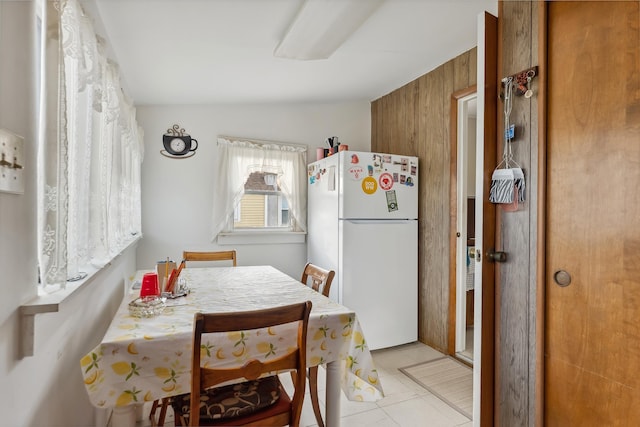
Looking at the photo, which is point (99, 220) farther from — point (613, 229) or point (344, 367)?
point (613, 229)

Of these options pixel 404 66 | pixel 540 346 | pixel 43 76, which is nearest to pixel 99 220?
pixel 43 76

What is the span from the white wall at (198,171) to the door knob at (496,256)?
92.9 inches

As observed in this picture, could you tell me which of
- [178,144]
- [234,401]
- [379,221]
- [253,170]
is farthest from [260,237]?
[234,401]

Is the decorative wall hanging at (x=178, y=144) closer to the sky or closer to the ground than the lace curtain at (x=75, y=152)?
closer to the sky

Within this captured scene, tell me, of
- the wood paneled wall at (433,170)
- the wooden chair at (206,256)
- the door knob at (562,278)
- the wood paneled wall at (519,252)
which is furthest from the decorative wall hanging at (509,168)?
the wooden chair at (206,256)

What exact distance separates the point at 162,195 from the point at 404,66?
→ 8.29 ft

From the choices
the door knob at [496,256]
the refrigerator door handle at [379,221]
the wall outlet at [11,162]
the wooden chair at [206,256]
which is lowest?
the wooden chair at [206,256]

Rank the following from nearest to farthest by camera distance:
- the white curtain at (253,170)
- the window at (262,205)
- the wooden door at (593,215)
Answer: the wooden door at (593,215) → the white curtain at (253,170) → the window at (262,205)

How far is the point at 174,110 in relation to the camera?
3154 mm

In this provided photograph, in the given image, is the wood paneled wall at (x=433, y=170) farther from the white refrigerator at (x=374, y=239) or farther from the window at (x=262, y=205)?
the window at (x=262, y=205)

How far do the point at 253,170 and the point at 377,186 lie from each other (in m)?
1.35

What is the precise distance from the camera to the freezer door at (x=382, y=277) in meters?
2.72

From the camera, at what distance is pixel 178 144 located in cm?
316

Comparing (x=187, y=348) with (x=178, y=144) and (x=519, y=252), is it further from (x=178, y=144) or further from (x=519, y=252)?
(x=178, y=144)
